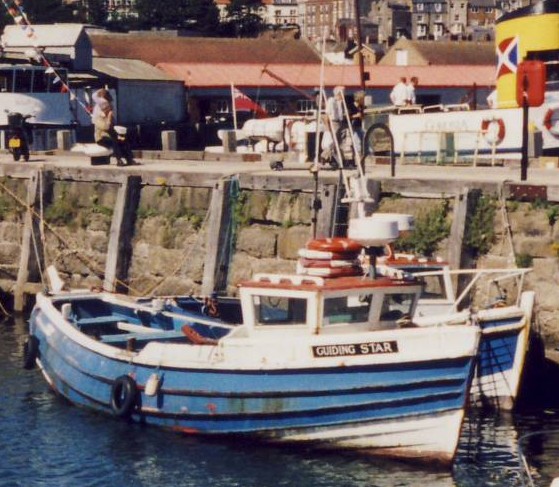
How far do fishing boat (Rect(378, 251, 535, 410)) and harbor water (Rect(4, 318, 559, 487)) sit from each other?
40cm

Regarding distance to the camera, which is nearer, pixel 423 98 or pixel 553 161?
pixel 553 161

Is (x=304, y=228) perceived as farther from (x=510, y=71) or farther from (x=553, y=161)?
(x=510, y=71)

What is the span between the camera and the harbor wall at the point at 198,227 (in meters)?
21.1

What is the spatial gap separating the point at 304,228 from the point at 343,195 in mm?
1087

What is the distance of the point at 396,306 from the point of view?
18.0 meters

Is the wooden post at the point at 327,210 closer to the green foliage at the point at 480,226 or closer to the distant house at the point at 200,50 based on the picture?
the green foliage at the point at 480,226

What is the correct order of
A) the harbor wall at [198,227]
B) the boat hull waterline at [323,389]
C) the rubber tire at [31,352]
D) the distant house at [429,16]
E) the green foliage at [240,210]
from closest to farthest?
the boat hull waterline at [323,389] < the harbor wall at [198,227] < the rubber tire at [31,352] < the green foliage at [240,210] < the distant house at [429,16]

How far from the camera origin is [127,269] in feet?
85.4

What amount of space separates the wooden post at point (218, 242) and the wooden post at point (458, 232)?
14.2 feet

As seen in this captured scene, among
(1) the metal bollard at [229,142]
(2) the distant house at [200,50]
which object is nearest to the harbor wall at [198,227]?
(1) the metal bollard at [229,142]

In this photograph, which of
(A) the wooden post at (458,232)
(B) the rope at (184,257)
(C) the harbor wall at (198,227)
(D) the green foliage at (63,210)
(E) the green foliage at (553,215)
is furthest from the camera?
(D) the green foliage at (63,210)

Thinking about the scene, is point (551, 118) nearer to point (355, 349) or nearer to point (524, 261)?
point (524, 261)

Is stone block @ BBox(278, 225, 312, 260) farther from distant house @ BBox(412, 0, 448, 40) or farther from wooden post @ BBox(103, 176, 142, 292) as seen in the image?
distant house @ BBox(412, 0, 448, 40)

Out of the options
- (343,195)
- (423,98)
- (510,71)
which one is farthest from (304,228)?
(423,98)
